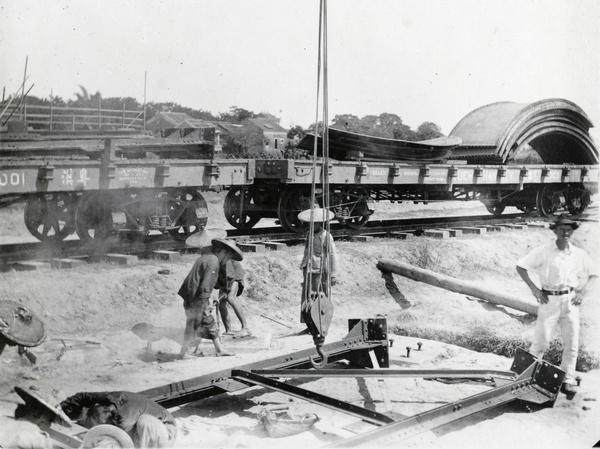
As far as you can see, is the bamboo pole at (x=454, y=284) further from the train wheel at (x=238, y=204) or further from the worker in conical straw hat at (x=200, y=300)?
the worker in conical straw hat at (x=200, y=300)

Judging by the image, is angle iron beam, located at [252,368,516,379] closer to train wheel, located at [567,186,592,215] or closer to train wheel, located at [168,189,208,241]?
train wheel, located at [168,189,208,241]

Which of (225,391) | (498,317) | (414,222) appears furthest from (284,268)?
(414,222)

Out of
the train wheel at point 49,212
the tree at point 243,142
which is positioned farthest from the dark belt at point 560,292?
the tree at point 243,142

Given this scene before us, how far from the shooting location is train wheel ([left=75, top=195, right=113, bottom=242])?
9297mm

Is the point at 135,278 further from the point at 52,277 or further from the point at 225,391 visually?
the point at 225,391

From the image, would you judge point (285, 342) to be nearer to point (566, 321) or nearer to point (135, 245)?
point (566, 321)

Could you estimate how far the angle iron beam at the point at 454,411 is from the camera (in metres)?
4.12

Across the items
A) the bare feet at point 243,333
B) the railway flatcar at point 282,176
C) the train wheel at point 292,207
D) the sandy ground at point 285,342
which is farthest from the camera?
the train wheel at point 292,207

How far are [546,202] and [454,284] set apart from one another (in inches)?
327

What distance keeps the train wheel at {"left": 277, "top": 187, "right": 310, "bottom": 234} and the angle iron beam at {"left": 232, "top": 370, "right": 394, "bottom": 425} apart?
6.19 metres

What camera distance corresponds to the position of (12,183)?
7867 millimetres

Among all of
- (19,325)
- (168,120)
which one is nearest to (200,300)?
(19,325)

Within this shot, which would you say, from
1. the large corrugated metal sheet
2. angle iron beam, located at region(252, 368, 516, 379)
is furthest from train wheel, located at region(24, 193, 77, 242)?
the large corrugated metal sheet

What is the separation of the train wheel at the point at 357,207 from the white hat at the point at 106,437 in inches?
347
